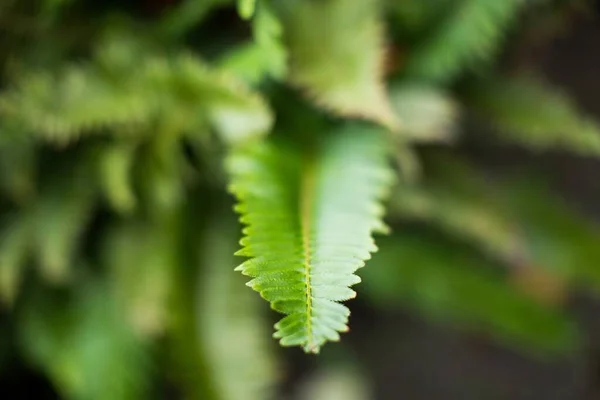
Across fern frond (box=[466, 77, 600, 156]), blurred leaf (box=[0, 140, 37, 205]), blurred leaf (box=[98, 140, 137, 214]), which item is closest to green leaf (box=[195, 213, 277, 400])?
blurred leaf (box=[98, 140, 137, 214])

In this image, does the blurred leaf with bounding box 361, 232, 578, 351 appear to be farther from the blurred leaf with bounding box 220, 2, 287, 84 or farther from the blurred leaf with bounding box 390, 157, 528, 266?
the blurred leaf with bounding box 220, 2, 287, 84

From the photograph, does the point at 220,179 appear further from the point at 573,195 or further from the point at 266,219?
the point at 573,195

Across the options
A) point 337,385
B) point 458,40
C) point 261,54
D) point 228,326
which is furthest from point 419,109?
point 337,385

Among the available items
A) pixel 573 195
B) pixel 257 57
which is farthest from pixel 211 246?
pixel 573 195

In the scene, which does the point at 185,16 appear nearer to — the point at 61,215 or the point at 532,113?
the point at 61,215

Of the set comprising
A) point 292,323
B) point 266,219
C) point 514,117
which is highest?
point 514,117

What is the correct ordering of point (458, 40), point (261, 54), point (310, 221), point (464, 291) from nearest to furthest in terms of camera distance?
1. point (310, 221)
2. point (261, 54)
3. point (458, 40)
4. point (464, 291)

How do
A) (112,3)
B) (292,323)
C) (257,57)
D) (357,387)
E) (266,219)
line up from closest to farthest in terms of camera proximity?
(292,323) → (266,219) → (257,57) → (112,3) → (357,387)
